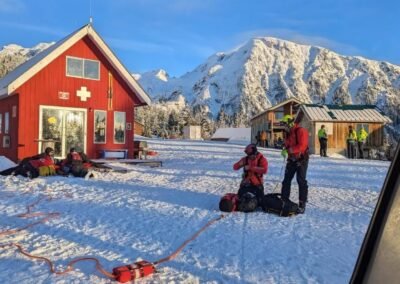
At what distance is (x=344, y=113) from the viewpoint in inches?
1255

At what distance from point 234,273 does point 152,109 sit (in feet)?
384

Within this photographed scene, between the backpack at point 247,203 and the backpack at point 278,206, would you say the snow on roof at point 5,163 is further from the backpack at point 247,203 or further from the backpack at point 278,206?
the backpack at point 278,206

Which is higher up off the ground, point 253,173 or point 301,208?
point 253,173

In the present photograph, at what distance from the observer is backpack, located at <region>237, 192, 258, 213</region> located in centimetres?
760

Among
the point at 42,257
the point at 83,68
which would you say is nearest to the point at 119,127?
the point at 83,68

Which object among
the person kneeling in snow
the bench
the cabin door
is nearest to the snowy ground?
the person kneeling in snow

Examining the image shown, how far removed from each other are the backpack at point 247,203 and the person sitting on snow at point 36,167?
23.5 ft

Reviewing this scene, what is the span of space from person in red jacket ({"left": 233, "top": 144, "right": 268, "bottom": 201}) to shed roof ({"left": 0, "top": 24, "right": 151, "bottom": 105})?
433 inches

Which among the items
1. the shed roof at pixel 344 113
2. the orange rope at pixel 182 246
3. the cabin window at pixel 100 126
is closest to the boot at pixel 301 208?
the orange rope at pixel 182 246

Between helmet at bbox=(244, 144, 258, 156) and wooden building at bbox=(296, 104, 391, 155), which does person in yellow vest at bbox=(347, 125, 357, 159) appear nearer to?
wooden building at bbox=(296, 104, 391, 155)

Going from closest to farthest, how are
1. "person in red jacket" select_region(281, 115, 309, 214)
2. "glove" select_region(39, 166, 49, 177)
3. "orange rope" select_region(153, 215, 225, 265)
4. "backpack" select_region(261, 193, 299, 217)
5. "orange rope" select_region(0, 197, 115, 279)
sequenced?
"orange rope" select_region(0, 197, 115, 279) → "orange rope" select_region(153, 215, 225, 265) → "backpack" select_region(261, 193, 299, 217) → "person in red jacket" select_region(281, 115, 309, 214) → "glove" select_region(39, 166, 49, 177)

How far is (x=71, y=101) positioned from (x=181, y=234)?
1293cm

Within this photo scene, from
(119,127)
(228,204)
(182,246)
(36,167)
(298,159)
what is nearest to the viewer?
(182,246)

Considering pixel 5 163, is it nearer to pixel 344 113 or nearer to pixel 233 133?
pixel 344 113
